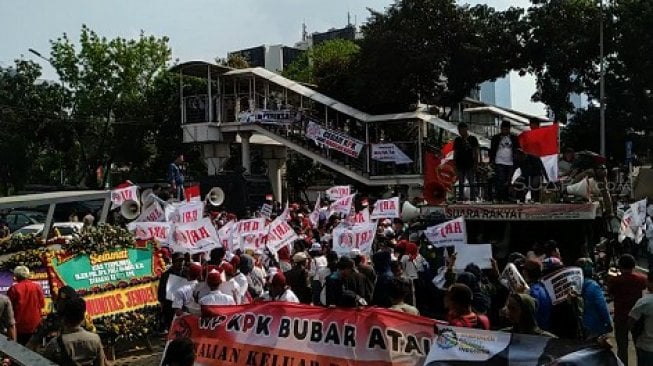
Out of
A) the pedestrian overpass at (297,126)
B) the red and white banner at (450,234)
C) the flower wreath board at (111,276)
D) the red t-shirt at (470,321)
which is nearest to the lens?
the red t-shirt at (470,321)

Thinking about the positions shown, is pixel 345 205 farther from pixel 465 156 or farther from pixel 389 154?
pixel 389 154

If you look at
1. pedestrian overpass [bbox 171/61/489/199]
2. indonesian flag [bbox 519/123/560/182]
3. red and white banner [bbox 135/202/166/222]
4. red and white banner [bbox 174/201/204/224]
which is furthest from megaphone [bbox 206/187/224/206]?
indonesian flag [bbox 519/123/560/182]

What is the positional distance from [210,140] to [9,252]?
22.1 meters

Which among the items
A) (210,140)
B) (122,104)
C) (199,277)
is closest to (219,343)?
(199,277)

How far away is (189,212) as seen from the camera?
548 inches

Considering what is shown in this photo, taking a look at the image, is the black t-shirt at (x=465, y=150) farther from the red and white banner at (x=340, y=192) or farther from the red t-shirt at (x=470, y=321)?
the red t-shirt at (x=470, y=321)

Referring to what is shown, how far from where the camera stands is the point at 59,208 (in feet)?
99.9

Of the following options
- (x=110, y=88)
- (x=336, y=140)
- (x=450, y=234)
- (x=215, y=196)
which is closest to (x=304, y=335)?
(x=450, y=234)

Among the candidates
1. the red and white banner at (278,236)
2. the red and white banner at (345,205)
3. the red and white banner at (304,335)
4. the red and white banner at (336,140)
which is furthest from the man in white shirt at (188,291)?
the red and white banner at (336,140)

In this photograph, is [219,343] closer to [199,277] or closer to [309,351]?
[309,351]

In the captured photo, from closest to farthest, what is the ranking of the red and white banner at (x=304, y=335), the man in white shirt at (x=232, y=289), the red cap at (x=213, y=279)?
the red and white banner at (x=304, y=335) → the red cap at (x=213, y=279) → the man in white shirt at (x=232, y=289)

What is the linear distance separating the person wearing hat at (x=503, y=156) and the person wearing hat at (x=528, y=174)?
139mm

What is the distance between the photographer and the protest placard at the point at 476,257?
9.29 meters

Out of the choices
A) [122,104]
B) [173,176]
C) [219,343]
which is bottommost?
[219,343]
